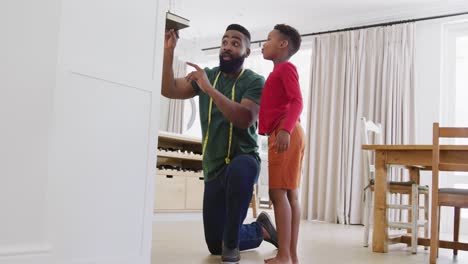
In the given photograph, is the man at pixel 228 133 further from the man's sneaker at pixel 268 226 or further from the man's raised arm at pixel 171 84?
the man's sneaker at pixel 268 226

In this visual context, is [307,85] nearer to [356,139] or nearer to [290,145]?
[356,139]

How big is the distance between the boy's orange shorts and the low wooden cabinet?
227 centimetres

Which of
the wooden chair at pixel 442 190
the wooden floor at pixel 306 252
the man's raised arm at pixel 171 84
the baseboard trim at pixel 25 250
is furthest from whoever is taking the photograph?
the wooden chair at pixel 442 190

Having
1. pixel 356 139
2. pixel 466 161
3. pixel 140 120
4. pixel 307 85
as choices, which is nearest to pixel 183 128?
pixel 307 85

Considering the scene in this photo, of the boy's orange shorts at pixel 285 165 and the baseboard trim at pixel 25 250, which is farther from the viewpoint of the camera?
the boy's orange shorts at pixel 285 165

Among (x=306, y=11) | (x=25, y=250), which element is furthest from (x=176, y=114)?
(x=25, y=250)

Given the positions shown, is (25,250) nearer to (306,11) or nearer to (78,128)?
(78,128)

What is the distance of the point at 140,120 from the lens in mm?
1447

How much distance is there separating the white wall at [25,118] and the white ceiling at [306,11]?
406 centimetres

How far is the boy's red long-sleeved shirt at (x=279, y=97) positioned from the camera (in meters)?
1.84

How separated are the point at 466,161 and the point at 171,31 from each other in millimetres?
1870

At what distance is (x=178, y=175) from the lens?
4.21 m

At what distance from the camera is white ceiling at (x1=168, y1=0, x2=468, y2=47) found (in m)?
5.23

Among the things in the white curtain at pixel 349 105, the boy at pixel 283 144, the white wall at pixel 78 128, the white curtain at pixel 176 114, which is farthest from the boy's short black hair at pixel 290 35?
the white curtain at pixel 176 114
